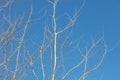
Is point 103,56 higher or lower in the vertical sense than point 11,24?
lower

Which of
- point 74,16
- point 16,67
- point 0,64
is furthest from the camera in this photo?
point 74,16

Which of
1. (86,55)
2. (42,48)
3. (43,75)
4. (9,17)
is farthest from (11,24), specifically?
(86,55)

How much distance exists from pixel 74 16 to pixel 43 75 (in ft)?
3.42

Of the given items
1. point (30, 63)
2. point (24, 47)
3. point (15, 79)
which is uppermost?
point (24, 47)

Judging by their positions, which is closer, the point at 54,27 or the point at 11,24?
the point at 54,27

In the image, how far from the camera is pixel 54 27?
4129 mm

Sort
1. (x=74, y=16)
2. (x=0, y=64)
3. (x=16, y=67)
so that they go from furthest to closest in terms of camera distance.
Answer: (x=74, y=16) < (x=16, y=67) < (x=0, y=64)

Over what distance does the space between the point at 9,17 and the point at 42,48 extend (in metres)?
0.74

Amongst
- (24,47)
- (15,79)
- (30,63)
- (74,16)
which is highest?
(74,16)

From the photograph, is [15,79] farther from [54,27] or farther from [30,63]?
[54,27]

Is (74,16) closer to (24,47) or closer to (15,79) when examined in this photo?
(24,47)

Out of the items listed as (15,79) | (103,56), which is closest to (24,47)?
(15,79)

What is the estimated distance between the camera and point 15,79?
13.5ft

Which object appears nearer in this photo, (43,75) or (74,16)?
(43,75)
